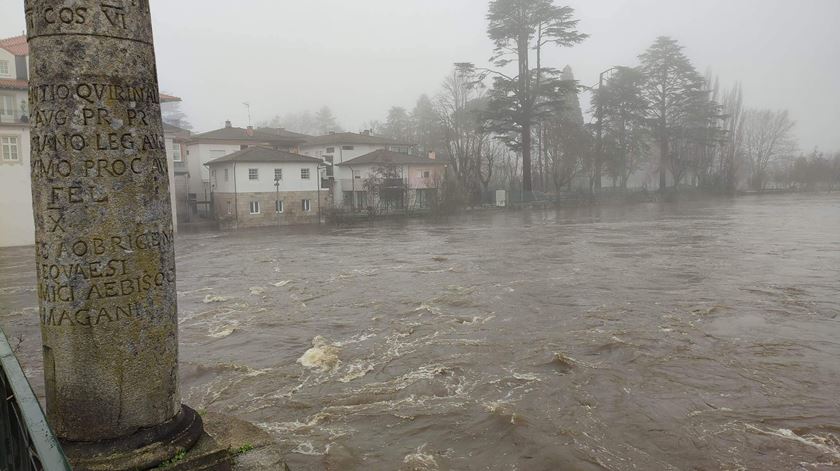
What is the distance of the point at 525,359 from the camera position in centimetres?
846

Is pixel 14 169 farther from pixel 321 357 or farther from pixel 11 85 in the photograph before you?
pixel 321 357

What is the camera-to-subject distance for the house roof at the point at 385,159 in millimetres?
48156

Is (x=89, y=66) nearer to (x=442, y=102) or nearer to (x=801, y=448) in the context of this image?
(x=801, y=448)

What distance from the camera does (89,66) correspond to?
2.60 m

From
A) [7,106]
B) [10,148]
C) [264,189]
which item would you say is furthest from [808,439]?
[264,189]

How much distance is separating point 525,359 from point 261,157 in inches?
1416

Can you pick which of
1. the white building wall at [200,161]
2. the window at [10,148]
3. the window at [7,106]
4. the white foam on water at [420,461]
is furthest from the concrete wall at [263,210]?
the white foam on water at [420,461]

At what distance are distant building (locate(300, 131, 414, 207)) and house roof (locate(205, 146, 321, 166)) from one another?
6491 mm

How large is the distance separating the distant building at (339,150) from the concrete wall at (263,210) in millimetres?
5640

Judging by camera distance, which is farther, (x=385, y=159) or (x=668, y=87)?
(x=668, y=87)

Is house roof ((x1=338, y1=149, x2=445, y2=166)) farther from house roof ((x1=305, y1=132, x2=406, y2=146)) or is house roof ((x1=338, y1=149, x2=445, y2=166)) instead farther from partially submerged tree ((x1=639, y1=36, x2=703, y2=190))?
partially submerged tree ((x1=639, y1=36, x2=703, y2=190))

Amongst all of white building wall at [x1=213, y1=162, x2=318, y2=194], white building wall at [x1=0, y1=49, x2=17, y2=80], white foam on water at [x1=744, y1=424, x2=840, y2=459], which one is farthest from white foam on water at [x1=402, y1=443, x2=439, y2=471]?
white building wall at [x1=213, y1=162, x2=318, y2=194]

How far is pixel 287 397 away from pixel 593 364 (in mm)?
4120

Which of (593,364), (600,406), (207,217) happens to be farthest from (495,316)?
(207,217)
